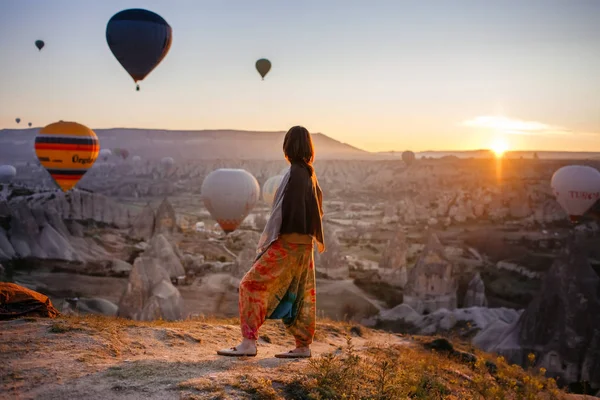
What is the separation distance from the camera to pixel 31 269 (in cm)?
2155

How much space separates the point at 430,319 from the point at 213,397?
13429mm

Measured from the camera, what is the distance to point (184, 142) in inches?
5522

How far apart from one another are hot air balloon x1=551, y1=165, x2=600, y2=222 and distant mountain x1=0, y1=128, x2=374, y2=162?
356 feet

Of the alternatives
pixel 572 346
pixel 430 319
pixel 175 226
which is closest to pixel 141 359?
pixel 572 346

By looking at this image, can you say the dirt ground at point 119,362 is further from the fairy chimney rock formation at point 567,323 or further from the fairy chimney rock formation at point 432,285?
the fairy chimney rock formation at point 432,285

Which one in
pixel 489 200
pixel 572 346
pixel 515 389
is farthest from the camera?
pixel 489 200

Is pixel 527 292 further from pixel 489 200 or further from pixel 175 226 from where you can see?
pixel 489 200

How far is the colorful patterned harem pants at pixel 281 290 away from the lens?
11.0ft

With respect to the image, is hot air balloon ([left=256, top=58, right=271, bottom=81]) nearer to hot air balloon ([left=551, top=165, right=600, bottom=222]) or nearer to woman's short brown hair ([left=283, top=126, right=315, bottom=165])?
hot air balloon ([left=551, top=165, right=600, bottom=222])

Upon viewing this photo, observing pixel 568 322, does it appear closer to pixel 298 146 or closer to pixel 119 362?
pixel 298 146

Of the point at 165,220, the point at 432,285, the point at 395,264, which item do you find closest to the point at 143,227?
the point at 165,220

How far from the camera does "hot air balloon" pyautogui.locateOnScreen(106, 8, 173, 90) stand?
17172 mm

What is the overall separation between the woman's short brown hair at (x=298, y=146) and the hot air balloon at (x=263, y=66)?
83.6ft

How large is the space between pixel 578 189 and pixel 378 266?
10.8 metres
